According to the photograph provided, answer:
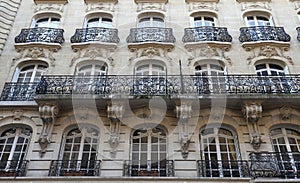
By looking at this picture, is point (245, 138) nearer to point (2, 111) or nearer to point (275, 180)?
point (275, 180)

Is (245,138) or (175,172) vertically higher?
(245,138)

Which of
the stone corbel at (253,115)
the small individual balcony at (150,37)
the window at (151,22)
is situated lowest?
the stone corbel at (253,115)

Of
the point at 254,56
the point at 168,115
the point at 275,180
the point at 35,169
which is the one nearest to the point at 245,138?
the point at 275,180

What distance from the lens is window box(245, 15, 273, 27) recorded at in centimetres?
1506

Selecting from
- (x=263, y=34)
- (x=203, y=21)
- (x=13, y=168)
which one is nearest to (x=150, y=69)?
(x=203, y=21)

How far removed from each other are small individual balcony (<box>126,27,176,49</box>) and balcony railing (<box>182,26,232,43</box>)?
622mm

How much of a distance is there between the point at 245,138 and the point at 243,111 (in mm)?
836

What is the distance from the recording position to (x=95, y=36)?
14.1 meters

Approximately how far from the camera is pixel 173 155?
1057 centimetres

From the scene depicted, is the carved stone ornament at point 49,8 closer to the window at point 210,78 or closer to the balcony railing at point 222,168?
the window at point 210,78

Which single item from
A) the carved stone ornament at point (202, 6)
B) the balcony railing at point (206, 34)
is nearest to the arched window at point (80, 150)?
the balcony railing at point (206, 34)

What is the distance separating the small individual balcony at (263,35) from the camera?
538 inches

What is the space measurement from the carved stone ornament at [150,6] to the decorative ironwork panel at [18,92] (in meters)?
5.90

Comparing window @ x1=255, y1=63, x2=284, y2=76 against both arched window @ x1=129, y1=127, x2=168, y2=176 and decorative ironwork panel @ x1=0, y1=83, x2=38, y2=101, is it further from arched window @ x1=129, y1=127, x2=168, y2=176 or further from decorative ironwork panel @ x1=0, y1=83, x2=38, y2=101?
decorative ironwork panel @ x1=0, y1=83, x2=38, y2=101
